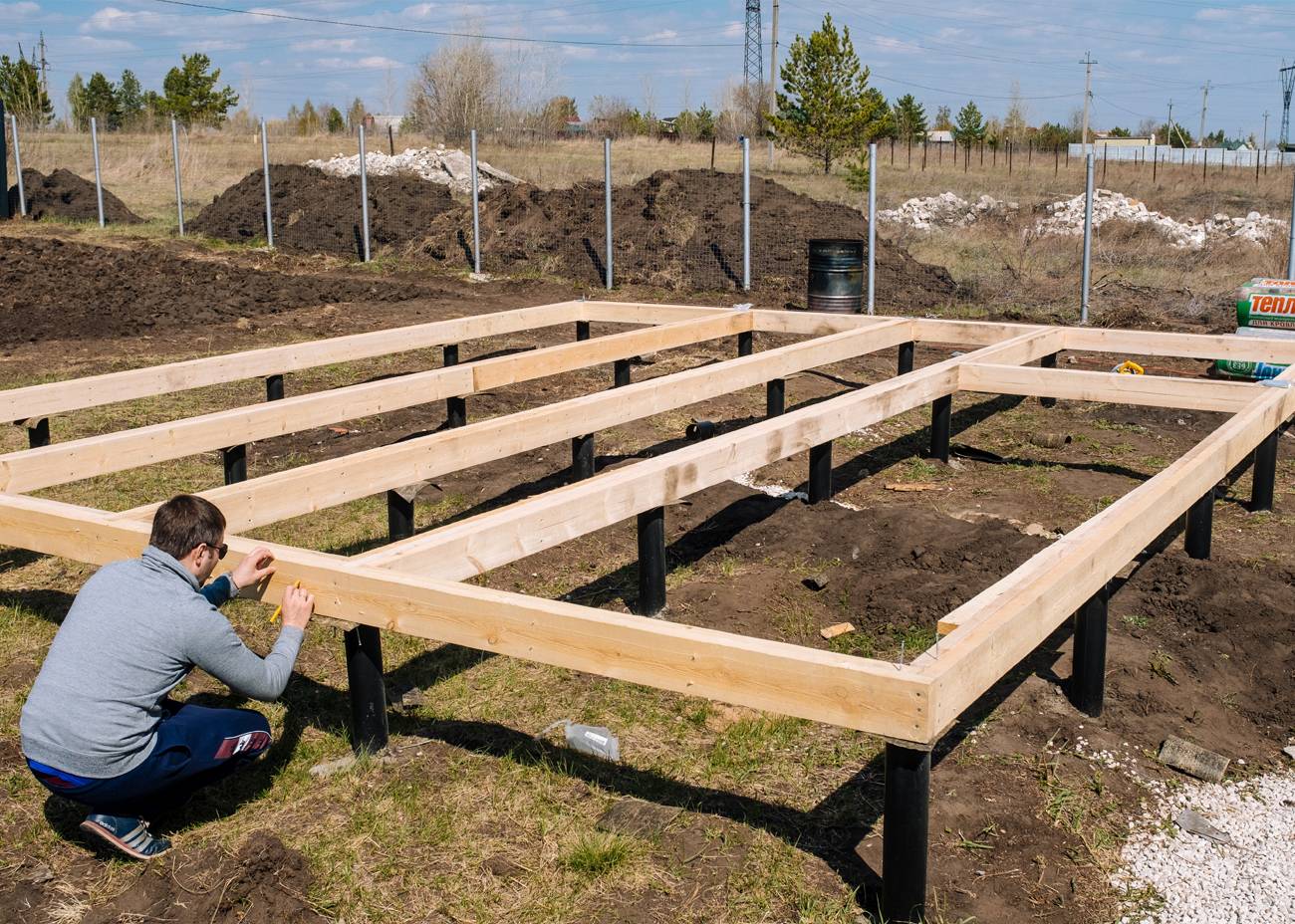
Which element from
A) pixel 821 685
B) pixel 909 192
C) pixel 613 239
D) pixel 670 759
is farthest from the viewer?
pixel 909 192

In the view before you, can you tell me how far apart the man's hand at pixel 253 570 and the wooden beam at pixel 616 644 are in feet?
0.13

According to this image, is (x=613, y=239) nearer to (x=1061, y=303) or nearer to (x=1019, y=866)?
(x=1061, y=303)

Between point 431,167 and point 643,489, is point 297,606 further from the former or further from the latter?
point 431,167

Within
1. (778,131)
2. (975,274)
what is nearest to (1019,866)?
(975,274)

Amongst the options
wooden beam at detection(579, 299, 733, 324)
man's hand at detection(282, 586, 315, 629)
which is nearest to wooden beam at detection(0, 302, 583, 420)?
wooden beam at detection(579, 299, 733, 324)

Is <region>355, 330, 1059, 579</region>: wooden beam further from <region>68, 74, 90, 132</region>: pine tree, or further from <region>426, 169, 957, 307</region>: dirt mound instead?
<region>68, 74, 90, 132</region>: pine tree

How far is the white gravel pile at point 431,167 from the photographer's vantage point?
81.6 feet

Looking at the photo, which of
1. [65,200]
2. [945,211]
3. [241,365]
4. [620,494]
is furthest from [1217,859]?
[65,200]

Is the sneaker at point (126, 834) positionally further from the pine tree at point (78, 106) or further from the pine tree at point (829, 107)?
the pine tree at point (78, 106)

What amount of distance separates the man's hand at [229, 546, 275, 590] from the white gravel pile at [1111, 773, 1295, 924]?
2992 millimetres

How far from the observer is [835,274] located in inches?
509

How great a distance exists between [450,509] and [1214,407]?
4.84 meters

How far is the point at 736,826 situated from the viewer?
3.88 metres

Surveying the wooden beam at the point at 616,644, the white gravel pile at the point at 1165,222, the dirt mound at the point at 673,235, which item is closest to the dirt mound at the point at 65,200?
the dirt mound at the point at 673,235
